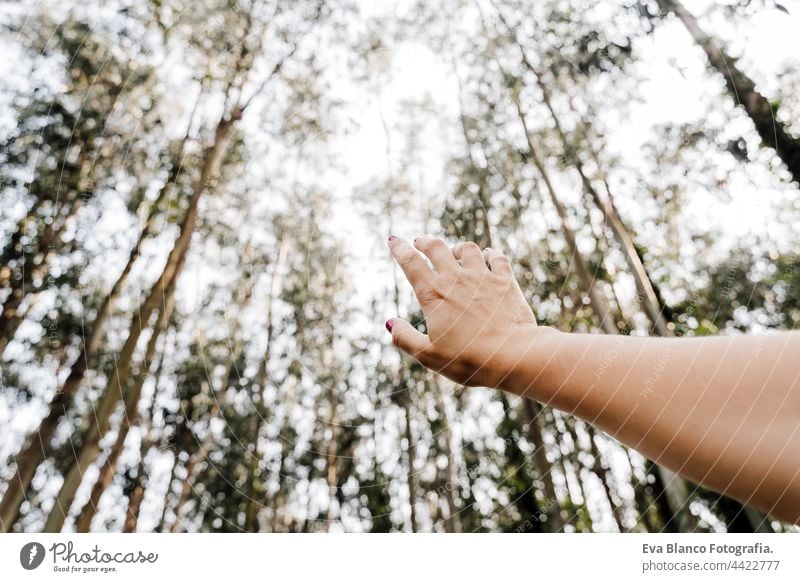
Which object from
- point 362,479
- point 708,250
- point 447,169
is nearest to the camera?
point 708,250

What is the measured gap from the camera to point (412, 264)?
3.84 ft

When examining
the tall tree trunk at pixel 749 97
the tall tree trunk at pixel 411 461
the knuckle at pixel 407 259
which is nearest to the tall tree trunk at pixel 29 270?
the tall tree trunk at pixel 411 461

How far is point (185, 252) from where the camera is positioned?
21.6ft

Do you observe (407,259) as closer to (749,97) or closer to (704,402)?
(704,402)

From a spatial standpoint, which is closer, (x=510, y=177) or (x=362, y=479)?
(x=510, y=177)

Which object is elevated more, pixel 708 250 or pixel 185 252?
pixel 708 250

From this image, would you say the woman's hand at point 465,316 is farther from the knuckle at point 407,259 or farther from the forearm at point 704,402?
the forearm at point 704,402

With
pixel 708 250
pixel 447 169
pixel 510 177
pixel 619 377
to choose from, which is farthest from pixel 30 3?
pixel 708 250

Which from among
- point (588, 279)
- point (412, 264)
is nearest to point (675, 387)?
point (412, 264)

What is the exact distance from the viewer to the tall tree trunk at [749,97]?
3414 millimetres

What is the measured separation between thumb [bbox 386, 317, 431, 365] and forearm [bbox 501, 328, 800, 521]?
0.24 meters

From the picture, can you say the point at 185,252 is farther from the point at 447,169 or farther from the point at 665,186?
the point at 665,186
